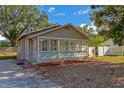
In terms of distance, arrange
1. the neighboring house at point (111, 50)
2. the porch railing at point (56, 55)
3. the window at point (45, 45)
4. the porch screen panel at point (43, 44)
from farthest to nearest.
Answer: the neighboring house at point (111, 50)
the window at point (45, 45)
the porch screen panel at point (43, 44)
the porch railing at point (56, 55)

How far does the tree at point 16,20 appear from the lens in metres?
45.3

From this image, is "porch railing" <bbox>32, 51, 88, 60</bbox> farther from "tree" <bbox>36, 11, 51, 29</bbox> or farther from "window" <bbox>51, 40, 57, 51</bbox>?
"tree" <bbox>36, 11, 51, 29</bbox>

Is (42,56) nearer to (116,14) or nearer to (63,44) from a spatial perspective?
(63,44)

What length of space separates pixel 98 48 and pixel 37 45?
15.3m

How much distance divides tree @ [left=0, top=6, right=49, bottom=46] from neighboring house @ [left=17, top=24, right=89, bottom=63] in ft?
68.3

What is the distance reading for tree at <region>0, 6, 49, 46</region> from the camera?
45.3m

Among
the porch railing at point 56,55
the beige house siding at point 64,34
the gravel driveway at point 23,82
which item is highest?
the beige house siding at point 64,34

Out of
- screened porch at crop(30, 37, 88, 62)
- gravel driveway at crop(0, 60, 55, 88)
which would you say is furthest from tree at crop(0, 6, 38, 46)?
gravel driveway at crop(0, 60, 55, 88)

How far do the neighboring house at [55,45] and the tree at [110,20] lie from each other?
5.85m

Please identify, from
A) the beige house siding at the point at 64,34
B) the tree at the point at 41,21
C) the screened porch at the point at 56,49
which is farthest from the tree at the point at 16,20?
the beige house siding at the point at 64,34

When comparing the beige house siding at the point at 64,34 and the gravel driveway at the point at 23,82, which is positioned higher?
the beige house siding at the point at 64,34

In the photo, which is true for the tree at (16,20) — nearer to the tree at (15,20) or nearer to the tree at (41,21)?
the tree at (15,20)

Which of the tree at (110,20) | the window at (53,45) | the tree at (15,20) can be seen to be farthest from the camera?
the tree at (15,20)
